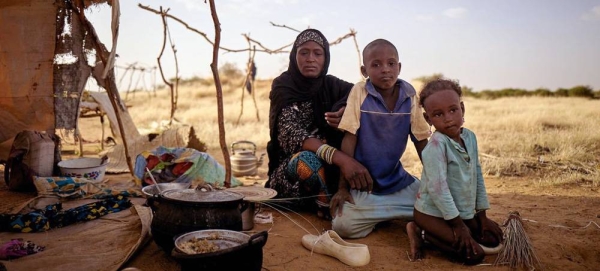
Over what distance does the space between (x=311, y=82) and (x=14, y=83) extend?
3.30 metres

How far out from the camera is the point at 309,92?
12.9 ft

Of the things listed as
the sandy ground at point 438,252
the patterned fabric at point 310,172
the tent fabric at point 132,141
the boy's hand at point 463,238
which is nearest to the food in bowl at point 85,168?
the tent fabric at point 132,141

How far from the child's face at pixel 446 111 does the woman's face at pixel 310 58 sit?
1.15 m

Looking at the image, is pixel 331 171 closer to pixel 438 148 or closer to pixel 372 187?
pixel 372 187

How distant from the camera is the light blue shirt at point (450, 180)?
9.03 ft

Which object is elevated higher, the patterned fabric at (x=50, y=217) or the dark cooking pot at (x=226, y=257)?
the dark cooking pot at (x=226, y=257)

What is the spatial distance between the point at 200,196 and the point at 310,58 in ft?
5.26

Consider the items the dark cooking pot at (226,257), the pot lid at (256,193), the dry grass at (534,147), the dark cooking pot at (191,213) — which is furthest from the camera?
the dry grass at (534,147)

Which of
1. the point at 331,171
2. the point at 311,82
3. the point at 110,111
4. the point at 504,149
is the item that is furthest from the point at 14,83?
the point at 504,149

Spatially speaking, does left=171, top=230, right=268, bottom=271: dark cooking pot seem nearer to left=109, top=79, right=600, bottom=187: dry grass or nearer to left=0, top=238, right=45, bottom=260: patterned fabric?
left=0, top=238, right=45, bottom=260: patterned fabric

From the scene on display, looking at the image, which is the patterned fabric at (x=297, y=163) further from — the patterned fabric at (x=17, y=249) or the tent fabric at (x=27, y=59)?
the tent fabric at (x=27, y=59)

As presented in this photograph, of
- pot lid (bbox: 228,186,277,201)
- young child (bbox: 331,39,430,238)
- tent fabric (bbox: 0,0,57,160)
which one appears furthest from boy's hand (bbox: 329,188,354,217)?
tent fabric (bbox: 0,0,57,160)

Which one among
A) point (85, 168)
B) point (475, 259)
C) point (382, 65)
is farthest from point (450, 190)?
point (85, 168)

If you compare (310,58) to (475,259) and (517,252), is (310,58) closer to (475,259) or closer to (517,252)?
(475,259)
